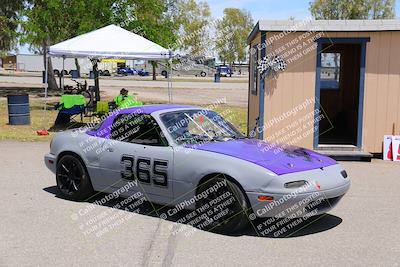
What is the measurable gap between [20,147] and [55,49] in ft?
13.2

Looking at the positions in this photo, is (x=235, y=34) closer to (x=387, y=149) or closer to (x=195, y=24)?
(x=195, y=24)

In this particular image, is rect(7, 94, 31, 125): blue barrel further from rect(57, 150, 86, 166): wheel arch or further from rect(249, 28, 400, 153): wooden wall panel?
rect(57, 150, 86, 166): wheel arch

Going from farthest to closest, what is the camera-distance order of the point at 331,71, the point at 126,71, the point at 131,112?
the point at 126,71 → the point at 331,71 → the point at 131,112

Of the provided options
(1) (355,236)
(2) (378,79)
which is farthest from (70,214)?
(2) (378,79)

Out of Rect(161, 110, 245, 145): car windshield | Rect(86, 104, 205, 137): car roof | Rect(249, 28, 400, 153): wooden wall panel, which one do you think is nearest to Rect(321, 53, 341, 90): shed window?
Rect(249, 28, 400, 153): wooden wall panel

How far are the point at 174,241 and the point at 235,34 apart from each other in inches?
2772

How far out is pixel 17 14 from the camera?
112ft

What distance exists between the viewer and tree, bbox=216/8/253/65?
234ft

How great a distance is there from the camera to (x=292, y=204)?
5312 millimetres

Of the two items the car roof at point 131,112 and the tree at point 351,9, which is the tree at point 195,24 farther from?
the car roof at point 131,112

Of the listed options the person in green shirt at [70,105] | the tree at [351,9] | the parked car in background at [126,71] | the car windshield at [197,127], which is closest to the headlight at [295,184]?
the car windshield at [197,127]

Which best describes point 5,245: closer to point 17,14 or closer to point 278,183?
point 278,183

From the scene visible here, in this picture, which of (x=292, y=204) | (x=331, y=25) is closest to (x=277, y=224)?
(x=292, y=204)

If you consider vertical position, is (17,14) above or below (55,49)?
above
